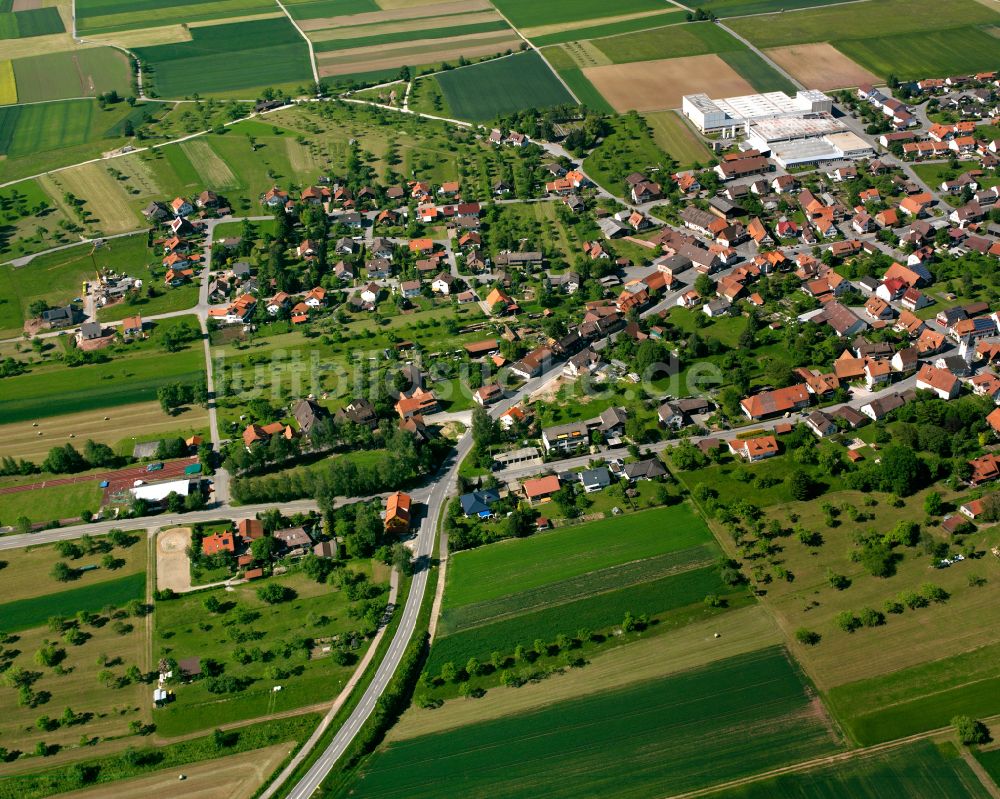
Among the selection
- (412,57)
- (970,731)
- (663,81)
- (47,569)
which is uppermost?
(412,57)

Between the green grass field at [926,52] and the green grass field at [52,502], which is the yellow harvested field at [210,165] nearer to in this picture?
the green grass field at [52,502]

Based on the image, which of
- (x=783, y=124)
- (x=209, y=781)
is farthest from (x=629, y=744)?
(x=783, y=124)

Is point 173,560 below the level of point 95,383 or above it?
below

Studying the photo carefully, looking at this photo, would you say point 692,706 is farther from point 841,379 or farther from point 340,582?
point 841,379

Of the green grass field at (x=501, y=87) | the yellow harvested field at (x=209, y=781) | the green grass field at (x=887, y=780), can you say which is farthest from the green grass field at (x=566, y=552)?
the green grass field at (x=501, y=87)

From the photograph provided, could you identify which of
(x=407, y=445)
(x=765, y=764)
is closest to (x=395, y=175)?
(x=407, y=445)

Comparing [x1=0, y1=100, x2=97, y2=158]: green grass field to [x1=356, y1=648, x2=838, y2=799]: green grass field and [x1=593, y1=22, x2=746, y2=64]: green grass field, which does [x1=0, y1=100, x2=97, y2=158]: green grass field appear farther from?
[x1=356, y1=648, x2=838, y2=799]: green grass field

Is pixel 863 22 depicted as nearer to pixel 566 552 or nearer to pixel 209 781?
pixel 566 552
